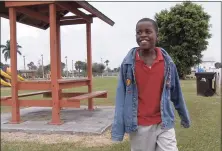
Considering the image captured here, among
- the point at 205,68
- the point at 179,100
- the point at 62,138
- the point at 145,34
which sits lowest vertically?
the point at 62,138

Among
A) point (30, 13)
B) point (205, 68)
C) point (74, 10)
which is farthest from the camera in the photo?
point (205, 68)

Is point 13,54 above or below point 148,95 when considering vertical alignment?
above

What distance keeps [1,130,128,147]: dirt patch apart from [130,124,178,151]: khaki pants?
2769mm

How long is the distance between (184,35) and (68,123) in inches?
1245

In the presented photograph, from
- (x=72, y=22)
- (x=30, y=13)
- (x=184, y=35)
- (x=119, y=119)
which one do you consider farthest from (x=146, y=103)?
(x=184, y=35)

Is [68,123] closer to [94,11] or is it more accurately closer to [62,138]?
[62,138]

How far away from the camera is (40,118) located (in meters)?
8.57

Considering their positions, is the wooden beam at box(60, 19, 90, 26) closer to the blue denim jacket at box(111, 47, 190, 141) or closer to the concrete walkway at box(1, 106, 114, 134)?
the concrete walkway at box(1, 106, 114, 134)

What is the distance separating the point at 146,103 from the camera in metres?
2.88

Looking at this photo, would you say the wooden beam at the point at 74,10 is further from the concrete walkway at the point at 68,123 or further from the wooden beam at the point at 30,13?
the concrete walkway at the point at 68,123

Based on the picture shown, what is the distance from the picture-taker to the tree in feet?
120

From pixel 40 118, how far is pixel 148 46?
6193 millimetres

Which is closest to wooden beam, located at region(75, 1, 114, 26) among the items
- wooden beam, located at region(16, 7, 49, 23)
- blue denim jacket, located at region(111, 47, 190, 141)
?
wooden beam, located at region(16, 7, 49, 23)

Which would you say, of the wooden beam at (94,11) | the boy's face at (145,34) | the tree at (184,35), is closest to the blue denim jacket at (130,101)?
the boy's face at (145,34)
